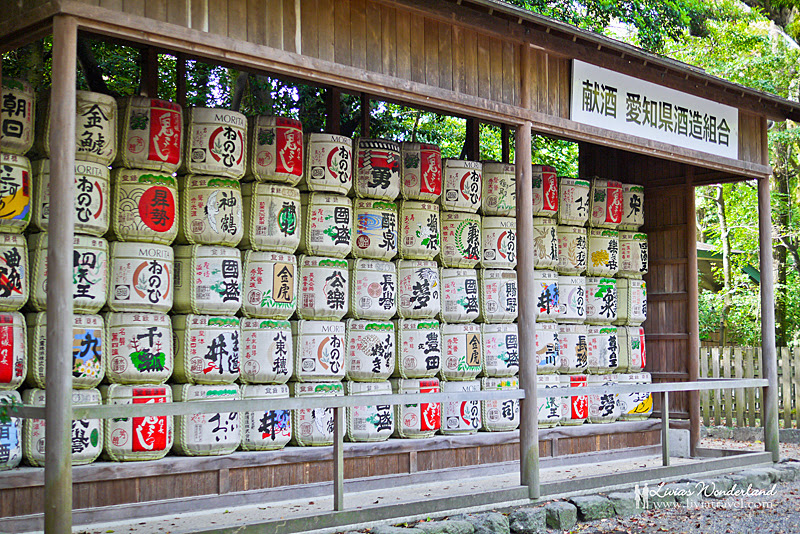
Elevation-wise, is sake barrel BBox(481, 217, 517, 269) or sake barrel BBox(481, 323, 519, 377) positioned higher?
sake barrel BBox(481, 217, 517, 269)

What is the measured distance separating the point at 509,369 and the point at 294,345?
2244mm

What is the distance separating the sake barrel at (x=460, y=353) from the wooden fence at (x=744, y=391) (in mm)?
6189

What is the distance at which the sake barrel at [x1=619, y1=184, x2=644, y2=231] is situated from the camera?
9594mm

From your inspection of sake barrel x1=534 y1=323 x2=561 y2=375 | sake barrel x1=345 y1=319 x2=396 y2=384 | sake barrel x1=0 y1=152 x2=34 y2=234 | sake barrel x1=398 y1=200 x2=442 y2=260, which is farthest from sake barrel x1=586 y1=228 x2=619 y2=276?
sake barrel x1=0 y1=152 x2=34 y2=234

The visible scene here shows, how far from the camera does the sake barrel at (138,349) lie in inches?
231

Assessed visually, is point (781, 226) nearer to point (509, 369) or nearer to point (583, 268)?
point (583, 268)

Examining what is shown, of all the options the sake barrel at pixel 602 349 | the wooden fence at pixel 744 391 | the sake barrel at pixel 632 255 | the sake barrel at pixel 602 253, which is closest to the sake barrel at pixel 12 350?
the sake barrel at pixel 602 349

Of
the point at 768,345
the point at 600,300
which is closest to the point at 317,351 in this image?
the point at 600,300

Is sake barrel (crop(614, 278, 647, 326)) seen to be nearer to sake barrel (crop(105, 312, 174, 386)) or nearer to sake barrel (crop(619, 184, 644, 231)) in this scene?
sake barrel (crop(619, 184, 644, 231))

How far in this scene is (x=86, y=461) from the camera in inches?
221

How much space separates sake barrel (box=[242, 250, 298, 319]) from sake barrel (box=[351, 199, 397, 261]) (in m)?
0.77

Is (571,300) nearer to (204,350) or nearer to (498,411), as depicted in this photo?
(498,411)

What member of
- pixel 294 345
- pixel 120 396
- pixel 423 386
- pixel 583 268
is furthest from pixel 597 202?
pixel 120 396

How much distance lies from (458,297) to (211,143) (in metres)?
→ 2.73
